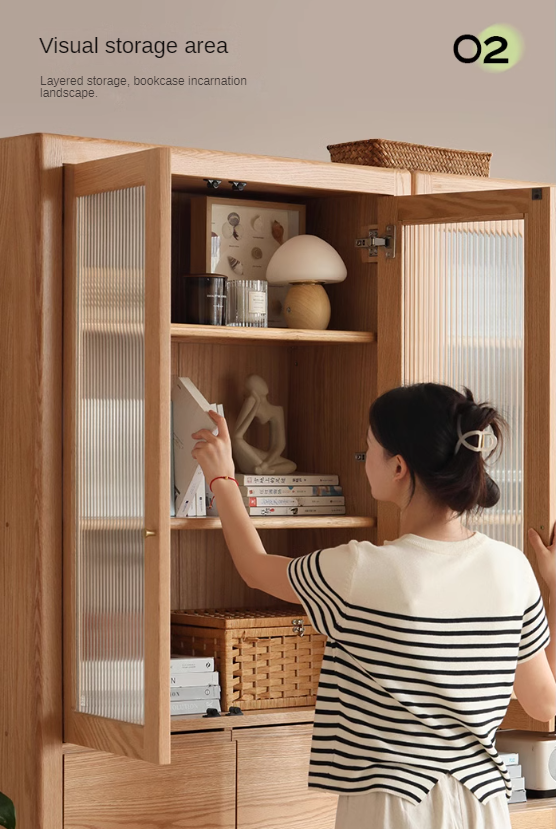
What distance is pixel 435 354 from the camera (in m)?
2.54

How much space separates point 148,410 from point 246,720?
2.40ft

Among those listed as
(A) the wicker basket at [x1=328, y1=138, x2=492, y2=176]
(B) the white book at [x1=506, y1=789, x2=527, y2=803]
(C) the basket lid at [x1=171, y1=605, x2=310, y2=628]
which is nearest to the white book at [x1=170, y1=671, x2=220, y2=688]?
(C) the basket lid at [x1=171, y1=605, x2=310, y2=628]

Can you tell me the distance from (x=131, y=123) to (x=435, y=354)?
3.47 feet

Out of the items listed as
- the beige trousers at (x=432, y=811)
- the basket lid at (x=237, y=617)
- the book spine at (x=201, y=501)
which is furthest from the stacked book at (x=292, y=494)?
the beige trousers at (x=432, y=811)

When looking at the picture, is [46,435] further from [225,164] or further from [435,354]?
[435,354]

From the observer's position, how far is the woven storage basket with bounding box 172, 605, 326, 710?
98.0 inches

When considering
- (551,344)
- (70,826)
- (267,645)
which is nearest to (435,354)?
(551,344)

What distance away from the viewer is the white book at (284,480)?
261cm

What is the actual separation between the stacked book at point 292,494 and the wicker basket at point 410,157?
2.27 ft

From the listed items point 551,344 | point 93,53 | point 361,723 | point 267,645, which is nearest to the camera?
point 361,723

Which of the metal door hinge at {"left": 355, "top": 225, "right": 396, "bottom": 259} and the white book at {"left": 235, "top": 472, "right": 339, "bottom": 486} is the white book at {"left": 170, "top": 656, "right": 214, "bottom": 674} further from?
the metal door hinge at {"left": 355, "top": 225, "right": 396, "bottom": 259}

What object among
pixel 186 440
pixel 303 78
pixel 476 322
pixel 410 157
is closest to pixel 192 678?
pixel 186 440

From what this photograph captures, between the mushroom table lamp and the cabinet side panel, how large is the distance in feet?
1.78

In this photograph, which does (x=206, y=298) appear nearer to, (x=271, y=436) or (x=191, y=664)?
(x=271, y=436)
